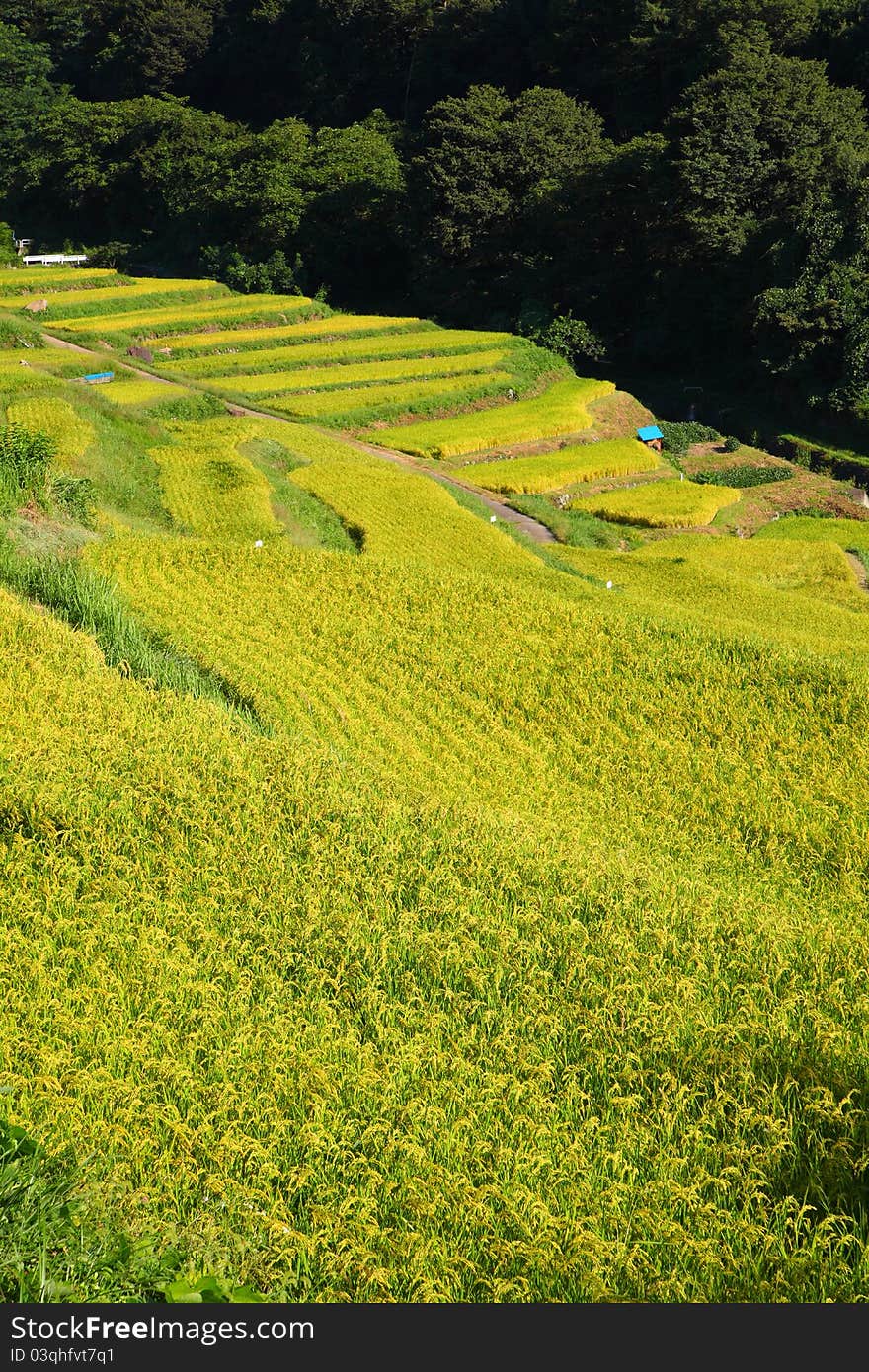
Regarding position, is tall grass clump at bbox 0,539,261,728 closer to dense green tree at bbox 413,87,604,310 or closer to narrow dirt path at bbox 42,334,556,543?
narrow dirt path at bbox 42,334,556,543

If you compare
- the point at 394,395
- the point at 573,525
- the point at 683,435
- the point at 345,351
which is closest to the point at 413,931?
the point at 573,525

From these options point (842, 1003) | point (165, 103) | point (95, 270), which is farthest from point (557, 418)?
point (165, 103)

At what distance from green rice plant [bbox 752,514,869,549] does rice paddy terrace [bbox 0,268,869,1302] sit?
12.5m

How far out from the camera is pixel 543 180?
4656cm

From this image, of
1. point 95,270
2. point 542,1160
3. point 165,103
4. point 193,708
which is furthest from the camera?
point 165,103

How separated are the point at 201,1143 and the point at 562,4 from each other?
189ft

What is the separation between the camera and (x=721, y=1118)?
5.12 meters

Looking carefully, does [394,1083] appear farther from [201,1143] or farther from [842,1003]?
[842,1003]

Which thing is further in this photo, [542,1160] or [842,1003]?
[842,1003]

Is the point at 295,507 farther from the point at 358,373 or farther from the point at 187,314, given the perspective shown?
the point at 187,314

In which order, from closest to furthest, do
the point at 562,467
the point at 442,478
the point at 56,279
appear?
the point at 442,478 → the point at 562,467 → the point at 56,279

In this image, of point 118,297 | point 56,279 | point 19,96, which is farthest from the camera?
point 19,96

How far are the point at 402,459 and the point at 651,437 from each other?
8.31 meters

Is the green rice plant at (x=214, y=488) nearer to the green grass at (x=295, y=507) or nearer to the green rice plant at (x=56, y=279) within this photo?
the green grass at (x=295, y=507)
